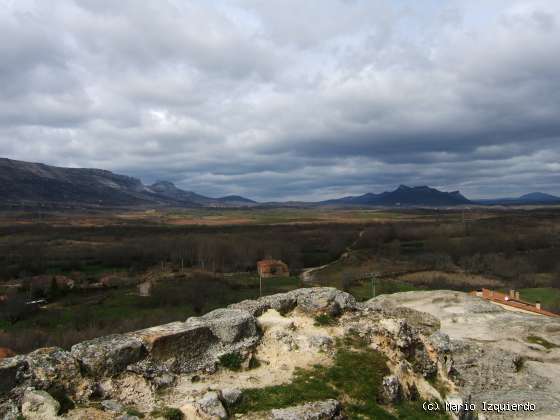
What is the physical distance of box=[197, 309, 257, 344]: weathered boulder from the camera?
36.9ft

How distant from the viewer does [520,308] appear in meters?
38.0

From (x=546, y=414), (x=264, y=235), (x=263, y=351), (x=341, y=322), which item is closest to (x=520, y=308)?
(x=546, y=414)

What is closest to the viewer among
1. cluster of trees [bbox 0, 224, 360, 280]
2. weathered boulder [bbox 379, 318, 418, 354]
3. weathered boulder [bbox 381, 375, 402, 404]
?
weathered boulder [bbox 381, 375, 402, 404]

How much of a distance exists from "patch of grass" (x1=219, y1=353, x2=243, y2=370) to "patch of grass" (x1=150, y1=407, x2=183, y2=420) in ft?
6.62

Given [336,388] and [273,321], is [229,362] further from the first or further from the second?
[336,388]

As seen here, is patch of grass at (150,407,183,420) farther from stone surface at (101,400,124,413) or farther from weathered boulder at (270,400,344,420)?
weathered boulder at (270,400,344,420)

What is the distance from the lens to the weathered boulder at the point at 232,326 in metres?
11.2

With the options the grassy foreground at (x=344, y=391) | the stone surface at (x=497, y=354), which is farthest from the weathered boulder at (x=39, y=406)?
the stone surface at (x=497, y=354)

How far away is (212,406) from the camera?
867 centimetres

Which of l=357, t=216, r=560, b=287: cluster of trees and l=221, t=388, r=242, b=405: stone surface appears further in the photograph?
l=357, t=216, r=560, b=287: cluster of trees

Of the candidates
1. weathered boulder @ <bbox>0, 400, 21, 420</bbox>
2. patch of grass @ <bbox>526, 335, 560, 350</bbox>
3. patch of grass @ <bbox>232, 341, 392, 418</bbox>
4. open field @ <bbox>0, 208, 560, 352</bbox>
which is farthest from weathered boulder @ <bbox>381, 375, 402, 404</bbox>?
open field @ <bbox>0, 208, 560, 352</bbox>

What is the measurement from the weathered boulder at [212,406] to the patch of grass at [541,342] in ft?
70.7

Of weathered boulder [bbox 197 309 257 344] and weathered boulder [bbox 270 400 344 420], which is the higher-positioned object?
weathered boulder [bbox 197 309 257 344]

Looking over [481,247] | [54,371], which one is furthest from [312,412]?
[481,247]
